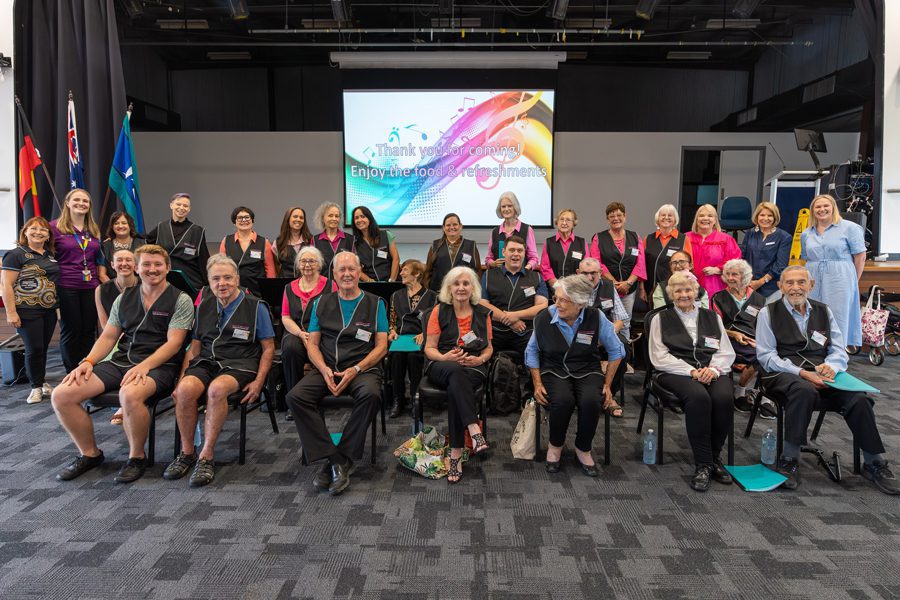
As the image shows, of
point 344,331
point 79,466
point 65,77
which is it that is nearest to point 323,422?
point 344,331

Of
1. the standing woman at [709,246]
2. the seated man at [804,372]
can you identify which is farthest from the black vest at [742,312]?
the seated man at [804,372]

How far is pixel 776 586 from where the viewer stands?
187 cm

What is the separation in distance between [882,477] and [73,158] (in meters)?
6.85

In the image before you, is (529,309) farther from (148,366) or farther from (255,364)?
(148,366)

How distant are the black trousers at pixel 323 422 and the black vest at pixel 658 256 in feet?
9.00

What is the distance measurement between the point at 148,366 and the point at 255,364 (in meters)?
0.55

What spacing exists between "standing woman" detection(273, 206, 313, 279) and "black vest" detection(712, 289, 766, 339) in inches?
132

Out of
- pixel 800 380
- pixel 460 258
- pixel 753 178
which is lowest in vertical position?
pixel 800 380

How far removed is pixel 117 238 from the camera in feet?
13.2

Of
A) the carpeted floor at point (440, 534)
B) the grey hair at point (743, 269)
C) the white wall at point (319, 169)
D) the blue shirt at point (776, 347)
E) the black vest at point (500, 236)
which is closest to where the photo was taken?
the carpeted floor at point (440, 534)

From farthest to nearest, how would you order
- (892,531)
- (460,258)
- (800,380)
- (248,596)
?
(460,258), (800,380), (892,531), (248,596)

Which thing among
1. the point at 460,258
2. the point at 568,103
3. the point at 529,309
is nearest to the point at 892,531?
the point at 529,309

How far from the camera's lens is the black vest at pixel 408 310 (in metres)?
3.93

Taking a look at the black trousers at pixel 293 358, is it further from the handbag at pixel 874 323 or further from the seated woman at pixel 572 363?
the handbag at pixel 874 323
